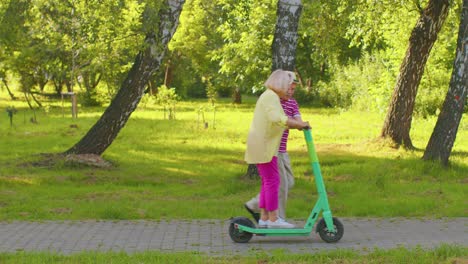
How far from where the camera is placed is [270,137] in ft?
24.5

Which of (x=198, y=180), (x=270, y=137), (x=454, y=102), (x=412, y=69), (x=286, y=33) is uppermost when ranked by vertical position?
(x=286, y=33)

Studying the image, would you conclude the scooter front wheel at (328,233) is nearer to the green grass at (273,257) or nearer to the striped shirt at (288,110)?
the green grass at (273,257)

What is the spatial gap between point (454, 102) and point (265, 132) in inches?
278

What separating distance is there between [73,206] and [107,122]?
15.8 feet

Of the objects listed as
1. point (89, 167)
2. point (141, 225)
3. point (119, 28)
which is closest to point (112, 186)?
point (89, 167)

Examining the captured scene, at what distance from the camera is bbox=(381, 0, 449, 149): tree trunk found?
54.8ft

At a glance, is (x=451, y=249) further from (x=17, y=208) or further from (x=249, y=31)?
(x=249, y=31)

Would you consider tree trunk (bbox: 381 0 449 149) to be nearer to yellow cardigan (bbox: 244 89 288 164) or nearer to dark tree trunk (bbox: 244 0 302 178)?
dark tree trunk (bbox: 244 0 302 178)

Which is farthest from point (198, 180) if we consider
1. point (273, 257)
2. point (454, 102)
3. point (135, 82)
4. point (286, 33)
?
point (273, 257)

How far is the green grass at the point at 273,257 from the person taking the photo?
6.36 metres

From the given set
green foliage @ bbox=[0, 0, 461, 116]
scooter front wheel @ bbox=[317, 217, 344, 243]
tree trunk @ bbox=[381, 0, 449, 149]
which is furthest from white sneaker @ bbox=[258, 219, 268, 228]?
tree trunk @ bbox=[381, 0, 449, 149]

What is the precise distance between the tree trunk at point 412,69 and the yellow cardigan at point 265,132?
405 inches

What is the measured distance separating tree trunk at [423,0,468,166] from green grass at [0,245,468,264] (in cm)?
718

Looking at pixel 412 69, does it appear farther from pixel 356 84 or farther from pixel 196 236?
pixel 356 84
